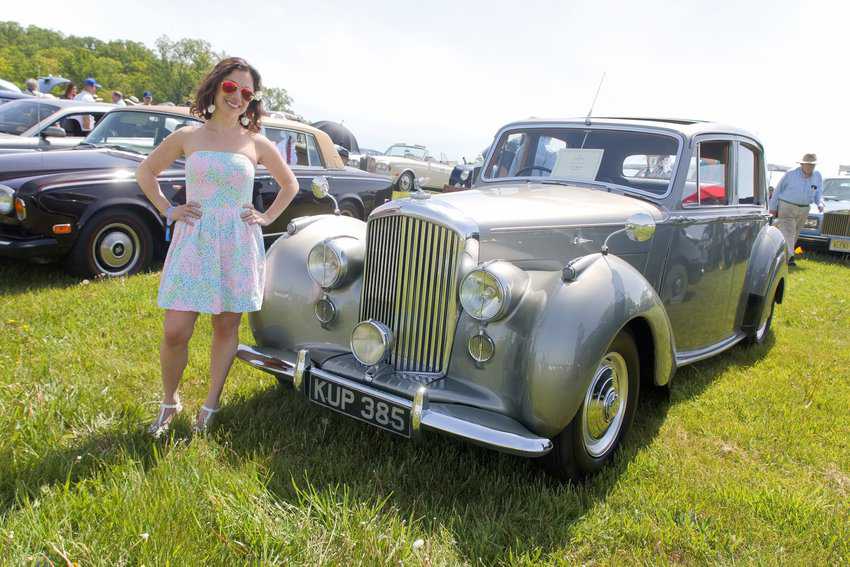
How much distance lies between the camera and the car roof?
3865 millimetres

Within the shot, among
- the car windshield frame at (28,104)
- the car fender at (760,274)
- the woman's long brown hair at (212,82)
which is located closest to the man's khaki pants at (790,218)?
the car fender at (760,274)

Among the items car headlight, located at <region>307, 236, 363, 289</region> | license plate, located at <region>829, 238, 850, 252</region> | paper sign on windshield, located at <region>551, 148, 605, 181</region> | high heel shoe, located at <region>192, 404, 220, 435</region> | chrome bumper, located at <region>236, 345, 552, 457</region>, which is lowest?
license plate, located at <region>829, 238, 850, 252</region>

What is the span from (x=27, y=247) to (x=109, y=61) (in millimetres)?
70156

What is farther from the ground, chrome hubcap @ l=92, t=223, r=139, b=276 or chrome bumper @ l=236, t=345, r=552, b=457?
chrome bumper @ l=236, t=345, r=552, b=457

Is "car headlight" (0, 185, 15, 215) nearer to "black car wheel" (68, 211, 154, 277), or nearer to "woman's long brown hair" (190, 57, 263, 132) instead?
"black car wheel" (68, 211, 154, 277)

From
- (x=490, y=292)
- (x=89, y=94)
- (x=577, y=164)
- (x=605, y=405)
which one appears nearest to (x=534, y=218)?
(x=490, y=292)

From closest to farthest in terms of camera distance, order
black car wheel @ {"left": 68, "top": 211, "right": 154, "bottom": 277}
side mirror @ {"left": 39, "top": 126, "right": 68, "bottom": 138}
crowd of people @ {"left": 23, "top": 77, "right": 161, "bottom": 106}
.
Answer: black car wheel @ {"left": 68, "top": 211, "right": 154, "bottom": 277}, side mirror @ {"left": 39, "top": 126, "right": 68, "bottom": 138}, crowd of people @ {"left": 23, "top": 77, "right": 161, "bottom": 106}

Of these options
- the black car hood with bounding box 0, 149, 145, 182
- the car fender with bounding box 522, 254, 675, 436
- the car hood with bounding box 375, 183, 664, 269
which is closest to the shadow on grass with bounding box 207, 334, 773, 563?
the car fender with bounding box 522, 254, 675, 436

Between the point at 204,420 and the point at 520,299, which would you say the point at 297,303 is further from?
the point at 520,299

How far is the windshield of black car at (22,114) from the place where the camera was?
8117 mm

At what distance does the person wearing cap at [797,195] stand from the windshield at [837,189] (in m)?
3.98

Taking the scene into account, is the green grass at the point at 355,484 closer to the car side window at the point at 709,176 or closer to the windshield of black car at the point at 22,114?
the car side window at the point at 709,176

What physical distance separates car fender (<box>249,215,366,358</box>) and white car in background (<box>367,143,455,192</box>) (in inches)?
516

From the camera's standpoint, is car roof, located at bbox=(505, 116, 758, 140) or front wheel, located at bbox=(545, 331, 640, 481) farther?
A: car roof, located at bbox=(505, 116, 758, 140)
